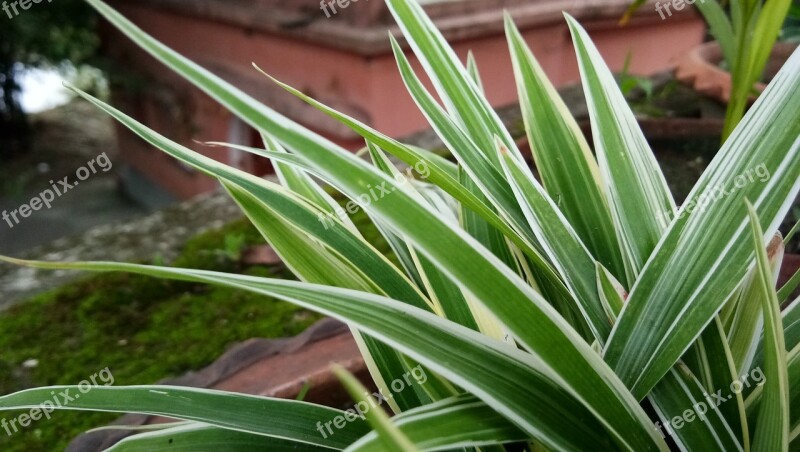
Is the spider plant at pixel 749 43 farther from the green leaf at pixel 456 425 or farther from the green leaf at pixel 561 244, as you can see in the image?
the green leaf at pixel 456 425

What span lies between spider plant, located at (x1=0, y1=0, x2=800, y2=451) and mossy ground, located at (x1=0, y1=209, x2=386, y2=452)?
29cm

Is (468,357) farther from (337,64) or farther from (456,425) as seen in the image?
(337,64)

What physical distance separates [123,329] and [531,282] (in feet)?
1.82

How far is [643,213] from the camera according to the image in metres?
0.50

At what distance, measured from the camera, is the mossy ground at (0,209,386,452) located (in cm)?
72

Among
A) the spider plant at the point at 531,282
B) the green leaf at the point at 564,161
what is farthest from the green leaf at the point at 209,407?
the green leaf at the point at 564,161

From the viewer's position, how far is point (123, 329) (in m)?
0.82

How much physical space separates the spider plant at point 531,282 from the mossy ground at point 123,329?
286mm

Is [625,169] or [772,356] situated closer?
[772,356]

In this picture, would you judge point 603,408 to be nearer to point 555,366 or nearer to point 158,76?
point 555,366

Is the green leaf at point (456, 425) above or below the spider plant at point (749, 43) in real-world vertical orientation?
below

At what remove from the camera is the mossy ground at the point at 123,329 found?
2.35 feet

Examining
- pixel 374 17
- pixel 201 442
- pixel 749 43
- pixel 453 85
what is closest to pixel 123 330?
pixel 201 442

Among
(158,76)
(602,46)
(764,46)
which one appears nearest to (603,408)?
(764,46)
